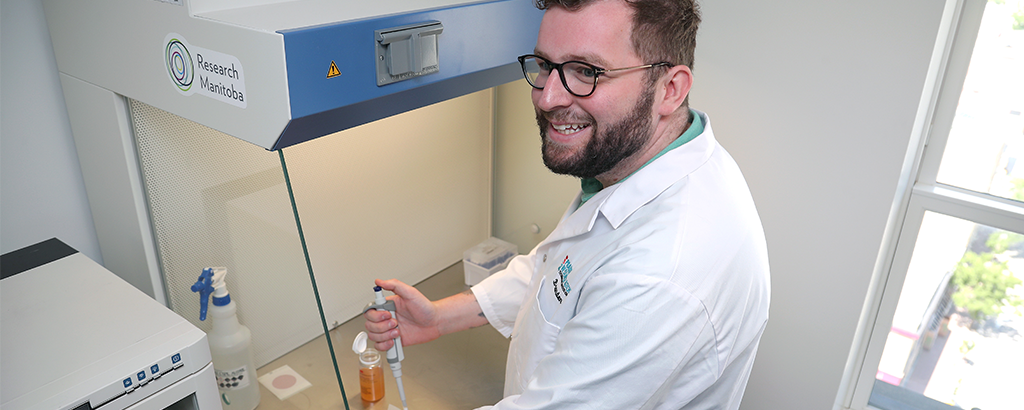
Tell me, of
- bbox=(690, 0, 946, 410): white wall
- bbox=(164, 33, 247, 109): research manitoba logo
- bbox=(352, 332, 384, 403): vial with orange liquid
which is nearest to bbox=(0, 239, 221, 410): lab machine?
bbox=(352, 332, 384, 403): vial with orange liquid

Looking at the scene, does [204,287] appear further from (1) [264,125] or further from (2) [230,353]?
(1) [264,125]

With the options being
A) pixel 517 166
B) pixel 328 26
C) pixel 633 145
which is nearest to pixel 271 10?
pixel 328 26

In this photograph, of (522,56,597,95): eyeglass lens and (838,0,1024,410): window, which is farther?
(838,0,1024,410): window

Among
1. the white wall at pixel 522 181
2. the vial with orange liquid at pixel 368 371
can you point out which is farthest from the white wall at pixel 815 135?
the vial with orange liquid at pixel 368 371

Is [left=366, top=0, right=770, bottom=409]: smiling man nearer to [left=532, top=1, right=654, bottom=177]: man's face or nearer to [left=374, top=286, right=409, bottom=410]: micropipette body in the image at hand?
[left=532, top=1, right=654, bottom=177]: man's face

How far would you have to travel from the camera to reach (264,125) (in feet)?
2.68

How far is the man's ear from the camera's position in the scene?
3.09 ft

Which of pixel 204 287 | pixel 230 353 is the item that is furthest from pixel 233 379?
pixel 204 287

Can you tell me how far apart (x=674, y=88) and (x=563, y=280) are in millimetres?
338

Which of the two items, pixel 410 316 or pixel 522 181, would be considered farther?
pixel 522 181

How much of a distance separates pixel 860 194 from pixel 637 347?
891 mm

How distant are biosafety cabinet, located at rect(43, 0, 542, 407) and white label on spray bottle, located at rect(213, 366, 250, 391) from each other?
0.05 m

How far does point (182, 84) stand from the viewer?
0.89m

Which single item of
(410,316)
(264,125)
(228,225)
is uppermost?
(264,125)
